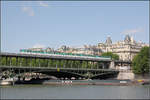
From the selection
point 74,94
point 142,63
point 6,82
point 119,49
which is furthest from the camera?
point 119,49

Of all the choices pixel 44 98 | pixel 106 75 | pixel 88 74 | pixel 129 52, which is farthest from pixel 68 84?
pixel 129 52

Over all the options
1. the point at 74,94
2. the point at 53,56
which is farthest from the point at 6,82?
the point at 74,94

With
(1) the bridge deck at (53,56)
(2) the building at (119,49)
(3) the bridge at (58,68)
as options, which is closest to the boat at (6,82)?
(3) the bridge at (58,68)

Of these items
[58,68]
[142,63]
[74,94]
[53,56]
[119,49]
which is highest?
[119,49]

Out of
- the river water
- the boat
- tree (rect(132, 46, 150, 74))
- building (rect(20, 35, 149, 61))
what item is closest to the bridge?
the boat

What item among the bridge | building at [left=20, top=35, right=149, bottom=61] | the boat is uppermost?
building at [left=20, top=35, right=149, bottom=61]

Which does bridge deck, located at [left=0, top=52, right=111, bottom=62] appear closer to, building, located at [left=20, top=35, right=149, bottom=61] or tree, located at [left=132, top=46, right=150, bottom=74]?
tree, located at [left=132, top=46, right=150, bottom=74]

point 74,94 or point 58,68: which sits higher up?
point 58,68

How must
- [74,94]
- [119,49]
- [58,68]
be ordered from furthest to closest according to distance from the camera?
[119,49], [58,68], [74,94]

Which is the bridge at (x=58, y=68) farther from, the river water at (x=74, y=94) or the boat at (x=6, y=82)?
the river water at (x=74, y=94)

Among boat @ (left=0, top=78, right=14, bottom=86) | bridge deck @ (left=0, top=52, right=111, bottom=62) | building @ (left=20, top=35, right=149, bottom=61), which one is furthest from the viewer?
building @ (left=20, top=35, right=149, bottom=61)

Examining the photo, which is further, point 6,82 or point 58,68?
point 58,68

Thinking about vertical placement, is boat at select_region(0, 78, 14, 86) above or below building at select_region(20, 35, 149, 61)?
below

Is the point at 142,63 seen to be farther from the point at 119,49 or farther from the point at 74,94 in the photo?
the point at 119,49
